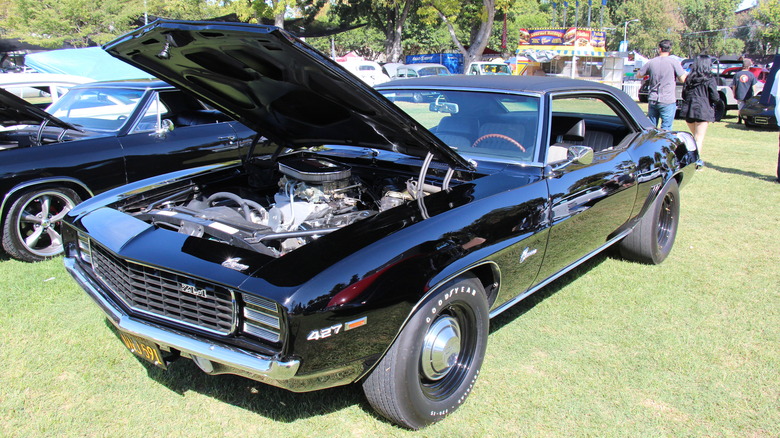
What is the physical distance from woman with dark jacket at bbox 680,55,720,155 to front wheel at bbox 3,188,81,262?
26.6 ft

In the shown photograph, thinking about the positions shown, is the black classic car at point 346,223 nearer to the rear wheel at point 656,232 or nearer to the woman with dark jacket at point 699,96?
the rear wheel at point 656,232

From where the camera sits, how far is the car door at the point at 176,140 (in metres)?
5.03

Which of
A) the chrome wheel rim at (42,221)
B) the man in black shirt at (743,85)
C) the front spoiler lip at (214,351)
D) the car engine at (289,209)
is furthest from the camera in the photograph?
the man in black shirt at (743,85)

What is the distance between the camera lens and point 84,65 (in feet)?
48.4

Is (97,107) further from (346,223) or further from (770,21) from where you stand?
(770,21)

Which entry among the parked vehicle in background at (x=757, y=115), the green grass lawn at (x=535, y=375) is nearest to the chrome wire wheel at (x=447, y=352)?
the green grass lawn at (x=535, y=375)

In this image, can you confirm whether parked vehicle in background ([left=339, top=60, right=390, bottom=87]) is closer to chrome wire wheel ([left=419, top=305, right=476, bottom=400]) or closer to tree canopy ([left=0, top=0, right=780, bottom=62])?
tree canopy ([left=0, top=0, right=780, bottom=62])

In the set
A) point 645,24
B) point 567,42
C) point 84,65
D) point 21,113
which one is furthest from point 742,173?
point 645,24

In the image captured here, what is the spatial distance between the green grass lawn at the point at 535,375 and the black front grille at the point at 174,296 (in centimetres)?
58

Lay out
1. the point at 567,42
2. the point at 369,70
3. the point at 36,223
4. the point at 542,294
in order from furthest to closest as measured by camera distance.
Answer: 1. the point at 567,42
2. the point at 369,70
3. the point at 36,223
4. the point at 542,294

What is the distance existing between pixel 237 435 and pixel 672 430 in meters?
1.99

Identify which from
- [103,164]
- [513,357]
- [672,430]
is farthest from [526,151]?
[103,164]

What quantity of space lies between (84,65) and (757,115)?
17066 mm

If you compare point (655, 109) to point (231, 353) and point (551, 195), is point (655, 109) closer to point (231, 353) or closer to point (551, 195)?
point (551, 195)
